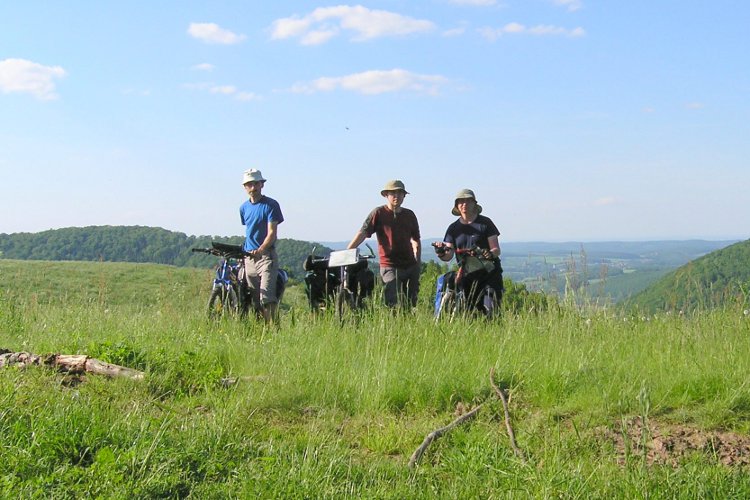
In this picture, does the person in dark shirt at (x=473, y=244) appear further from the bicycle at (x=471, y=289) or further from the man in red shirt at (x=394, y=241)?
the man in red shirt at (x=394, y=241)

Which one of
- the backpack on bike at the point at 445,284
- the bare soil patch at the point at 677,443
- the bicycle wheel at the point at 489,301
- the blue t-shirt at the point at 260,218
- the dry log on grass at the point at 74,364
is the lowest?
the bare soil patch at the point at 677,443

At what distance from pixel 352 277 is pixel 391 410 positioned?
417cm

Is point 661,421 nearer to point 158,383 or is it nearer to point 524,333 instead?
point 524,333

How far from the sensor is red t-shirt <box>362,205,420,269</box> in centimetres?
956

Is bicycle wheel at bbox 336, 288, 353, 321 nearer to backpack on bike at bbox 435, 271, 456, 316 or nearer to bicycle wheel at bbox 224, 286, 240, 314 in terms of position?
backpack on bike at bbox 435, 271, 456, 316

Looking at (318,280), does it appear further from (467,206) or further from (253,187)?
(467,206)

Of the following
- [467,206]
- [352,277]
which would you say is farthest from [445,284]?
[352,277]

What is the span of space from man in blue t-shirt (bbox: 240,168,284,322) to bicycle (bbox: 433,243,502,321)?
6.79 feet

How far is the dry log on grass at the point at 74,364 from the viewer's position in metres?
6.05

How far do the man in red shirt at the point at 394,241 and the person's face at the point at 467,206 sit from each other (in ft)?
2.70

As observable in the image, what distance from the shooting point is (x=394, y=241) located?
9555mm

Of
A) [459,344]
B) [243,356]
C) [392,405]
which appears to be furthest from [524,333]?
[243,356]

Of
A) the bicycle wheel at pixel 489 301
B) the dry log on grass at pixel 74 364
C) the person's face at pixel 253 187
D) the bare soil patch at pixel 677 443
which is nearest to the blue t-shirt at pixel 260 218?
the person's face at pixel 253 187

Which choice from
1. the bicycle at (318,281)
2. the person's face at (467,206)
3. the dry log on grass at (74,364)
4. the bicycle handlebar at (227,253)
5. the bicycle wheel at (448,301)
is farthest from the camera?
the bicycle at (318,281)
